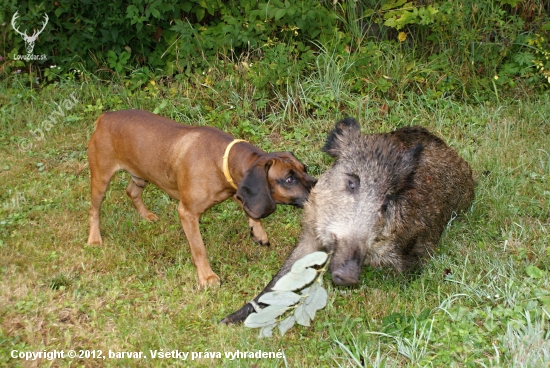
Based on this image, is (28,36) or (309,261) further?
(28,36)

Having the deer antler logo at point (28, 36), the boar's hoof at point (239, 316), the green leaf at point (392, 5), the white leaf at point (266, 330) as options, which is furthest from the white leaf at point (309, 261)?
the deer antler logo at point (28, 36)

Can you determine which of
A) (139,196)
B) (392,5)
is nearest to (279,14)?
(392,5)

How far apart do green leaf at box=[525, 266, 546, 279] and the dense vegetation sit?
2 cm

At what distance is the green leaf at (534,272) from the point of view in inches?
170

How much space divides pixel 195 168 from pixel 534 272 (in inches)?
102

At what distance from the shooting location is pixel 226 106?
7695mm

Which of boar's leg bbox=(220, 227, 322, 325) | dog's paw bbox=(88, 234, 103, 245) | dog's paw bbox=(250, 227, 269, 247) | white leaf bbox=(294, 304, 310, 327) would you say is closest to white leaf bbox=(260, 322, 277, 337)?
white leaf bbox=(294, 304, 310, 327)

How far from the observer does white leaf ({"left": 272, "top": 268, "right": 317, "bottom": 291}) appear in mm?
3613

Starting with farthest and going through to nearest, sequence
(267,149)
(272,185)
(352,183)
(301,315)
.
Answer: (267,149) → (272,185) → (352,183) → (301,315)

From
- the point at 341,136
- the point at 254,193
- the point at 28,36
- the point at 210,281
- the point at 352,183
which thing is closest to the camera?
the point at 352,183

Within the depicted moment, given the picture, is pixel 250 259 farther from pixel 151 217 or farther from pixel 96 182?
pixel 96 182

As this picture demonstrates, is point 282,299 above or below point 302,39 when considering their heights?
below

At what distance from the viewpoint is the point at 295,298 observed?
3.71m

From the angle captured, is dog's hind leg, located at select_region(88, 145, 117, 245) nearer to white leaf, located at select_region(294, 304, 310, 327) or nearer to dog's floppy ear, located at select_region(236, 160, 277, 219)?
dog's floppy ear, located at select_region(236, 160, 277, 219)
